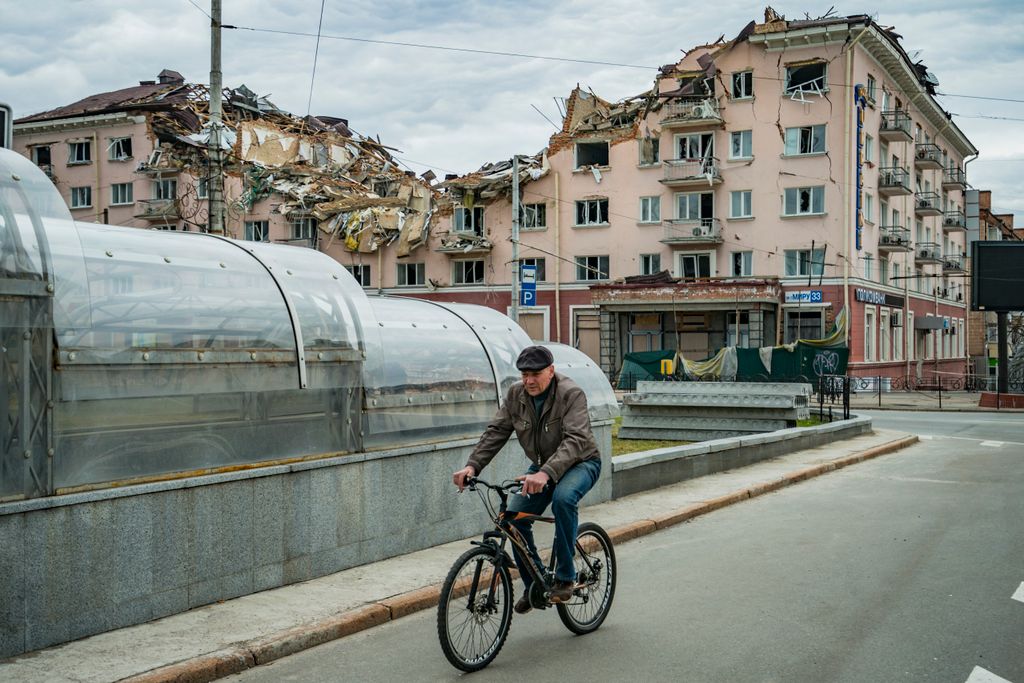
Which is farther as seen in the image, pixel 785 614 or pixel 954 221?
pixel 954 221

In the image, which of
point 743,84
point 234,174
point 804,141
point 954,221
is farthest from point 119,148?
point 954,221

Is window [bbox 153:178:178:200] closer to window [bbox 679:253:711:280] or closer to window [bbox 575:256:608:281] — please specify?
window [bbox 575:256:608:281]

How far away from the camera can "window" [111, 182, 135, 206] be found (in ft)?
199

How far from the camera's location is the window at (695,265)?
49556 mm

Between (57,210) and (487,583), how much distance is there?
372cm

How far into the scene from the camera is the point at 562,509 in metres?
5.98

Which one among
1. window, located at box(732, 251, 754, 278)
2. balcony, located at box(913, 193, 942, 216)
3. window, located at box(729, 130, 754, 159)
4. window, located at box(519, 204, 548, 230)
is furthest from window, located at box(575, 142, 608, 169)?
balcony, located at box(913, 193, 942, 216)

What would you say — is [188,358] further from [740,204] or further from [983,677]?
[740,204]

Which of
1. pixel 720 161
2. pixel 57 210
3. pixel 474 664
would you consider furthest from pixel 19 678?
pixel 720 161

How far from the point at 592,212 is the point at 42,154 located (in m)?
36.3

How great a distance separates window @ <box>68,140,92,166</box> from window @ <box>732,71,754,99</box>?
39.5m

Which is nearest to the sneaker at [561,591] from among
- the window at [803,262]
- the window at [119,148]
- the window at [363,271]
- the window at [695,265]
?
the window at [803,262]

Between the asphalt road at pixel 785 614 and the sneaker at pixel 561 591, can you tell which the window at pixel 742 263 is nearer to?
the asphalt road at pixel 785 614

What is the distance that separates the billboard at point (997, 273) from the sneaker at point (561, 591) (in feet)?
Answer: 124
